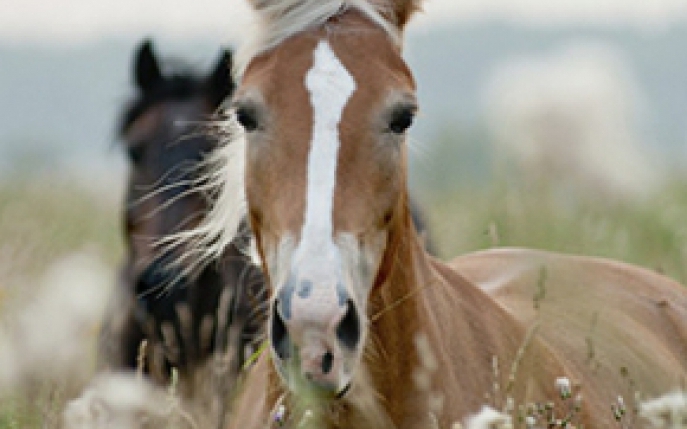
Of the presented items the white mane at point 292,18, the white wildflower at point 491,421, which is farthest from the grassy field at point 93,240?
the white wildflower at point 491,421

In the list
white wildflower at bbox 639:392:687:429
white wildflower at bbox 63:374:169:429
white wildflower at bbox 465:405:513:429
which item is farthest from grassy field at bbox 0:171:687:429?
white wildflower at bbox 639:392:687:429

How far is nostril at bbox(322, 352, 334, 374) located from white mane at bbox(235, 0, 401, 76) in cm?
106

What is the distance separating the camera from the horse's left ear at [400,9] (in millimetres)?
4465

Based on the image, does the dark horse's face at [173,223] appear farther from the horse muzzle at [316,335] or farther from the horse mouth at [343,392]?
the horse muzzle at [316,335]

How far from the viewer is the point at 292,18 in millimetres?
4324

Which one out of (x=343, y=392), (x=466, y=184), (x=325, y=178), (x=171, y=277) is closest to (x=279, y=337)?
(x=343, y=392)

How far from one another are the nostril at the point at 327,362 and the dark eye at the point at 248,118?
0.80 meters

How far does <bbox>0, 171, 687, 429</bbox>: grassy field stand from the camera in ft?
19.4

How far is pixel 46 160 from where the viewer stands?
41.6ft

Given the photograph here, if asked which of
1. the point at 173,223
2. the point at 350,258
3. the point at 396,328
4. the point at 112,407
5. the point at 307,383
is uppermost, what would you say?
the point at 350,258

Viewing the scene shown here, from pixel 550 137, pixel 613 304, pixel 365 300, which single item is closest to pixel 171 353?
pixel 613 304

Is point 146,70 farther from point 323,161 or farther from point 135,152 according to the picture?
point 323,161

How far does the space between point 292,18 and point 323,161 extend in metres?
0.57

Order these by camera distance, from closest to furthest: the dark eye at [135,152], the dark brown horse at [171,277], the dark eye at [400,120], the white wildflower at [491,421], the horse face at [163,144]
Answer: the white wildflower at [491,421], the dark eye at [400,120], the dark brown horse at [171,277], the horse face at [163,144], the dark eye at [135,152]
